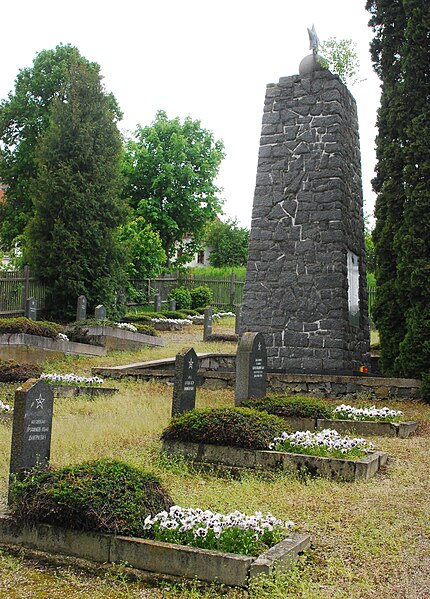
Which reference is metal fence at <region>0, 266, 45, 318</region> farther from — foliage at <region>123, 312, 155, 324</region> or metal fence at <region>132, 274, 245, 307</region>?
metal fence at <region>132, 274, 245, 307</region>

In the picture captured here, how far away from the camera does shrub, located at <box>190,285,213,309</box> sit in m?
35.7

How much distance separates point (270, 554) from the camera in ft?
17.2

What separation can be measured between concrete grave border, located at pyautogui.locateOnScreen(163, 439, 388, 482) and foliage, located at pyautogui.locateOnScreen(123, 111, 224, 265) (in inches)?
1407

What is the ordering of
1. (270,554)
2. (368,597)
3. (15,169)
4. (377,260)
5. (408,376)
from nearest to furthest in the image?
(368,597) → (270,554) → (408,376) → (377,260) → (15,169)

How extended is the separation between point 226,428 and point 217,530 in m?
3.10

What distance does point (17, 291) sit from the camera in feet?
Result: 82.2

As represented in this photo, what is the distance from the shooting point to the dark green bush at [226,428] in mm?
8445

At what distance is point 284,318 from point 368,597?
10.8 m

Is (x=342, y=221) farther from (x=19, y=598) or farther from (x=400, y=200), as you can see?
(x=19, y=598)

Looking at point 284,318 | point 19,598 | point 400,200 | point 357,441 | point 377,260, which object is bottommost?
point 19,598

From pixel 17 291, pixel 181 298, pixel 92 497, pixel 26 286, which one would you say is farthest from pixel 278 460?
pixel 181 298

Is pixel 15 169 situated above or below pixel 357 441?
above

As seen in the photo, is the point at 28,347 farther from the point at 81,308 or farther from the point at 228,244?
the point at 228,244

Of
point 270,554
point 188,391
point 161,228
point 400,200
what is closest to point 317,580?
point 270,554
